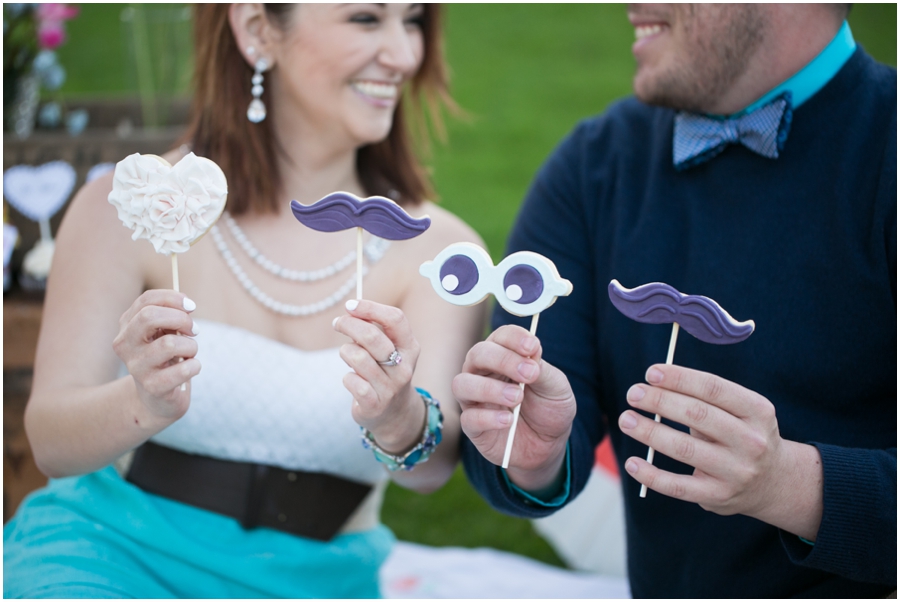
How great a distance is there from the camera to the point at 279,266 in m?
1.73

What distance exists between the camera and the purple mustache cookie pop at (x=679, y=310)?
1.12 meters

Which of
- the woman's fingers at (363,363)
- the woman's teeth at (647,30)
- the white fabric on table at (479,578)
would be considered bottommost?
the white fabric on table at (479,578)

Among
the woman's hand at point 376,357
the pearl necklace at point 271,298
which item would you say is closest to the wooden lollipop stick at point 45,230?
the pearl necklace at point 271,298

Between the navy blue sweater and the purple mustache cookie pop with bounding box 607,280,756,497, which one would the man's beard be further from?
the purple mustache cookie pop with bounding box 607,280,756,497

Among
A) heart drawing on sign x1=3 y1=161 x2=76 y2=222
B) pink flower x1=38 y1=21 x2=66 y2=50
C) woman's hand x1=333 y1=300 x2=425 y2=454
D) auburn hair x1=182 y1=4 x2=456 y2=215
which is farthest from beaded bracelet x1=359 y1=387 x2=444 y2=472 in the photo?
pink flower x1=38 y1=21 x2=66 y2=50

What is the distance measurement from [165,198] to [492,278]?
50 centimetres

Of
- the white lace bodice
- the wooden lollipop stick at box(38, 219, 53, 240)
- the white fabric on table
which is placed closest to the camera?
the white lace bodice

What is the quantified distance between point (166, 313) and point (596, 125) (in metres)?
1.06

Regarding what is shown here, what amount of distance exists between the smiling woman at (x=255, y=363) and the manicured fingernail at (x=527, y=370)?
0.28m

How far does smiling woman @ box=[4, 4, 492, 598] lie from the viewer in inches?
58.9

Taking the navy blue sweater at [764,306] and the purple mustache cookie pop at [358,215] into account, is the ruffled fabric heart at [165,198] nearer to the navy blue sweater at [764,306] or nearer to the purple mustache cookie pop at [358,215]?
the purple mustache cookie pop at [358,215]

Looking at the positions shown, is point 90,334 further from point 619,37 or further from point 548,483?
point 619,37

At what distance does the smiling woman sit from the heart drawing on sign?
2.31 ft

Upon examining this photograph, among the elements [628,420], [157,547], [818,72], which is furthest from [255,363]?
[818,72]
